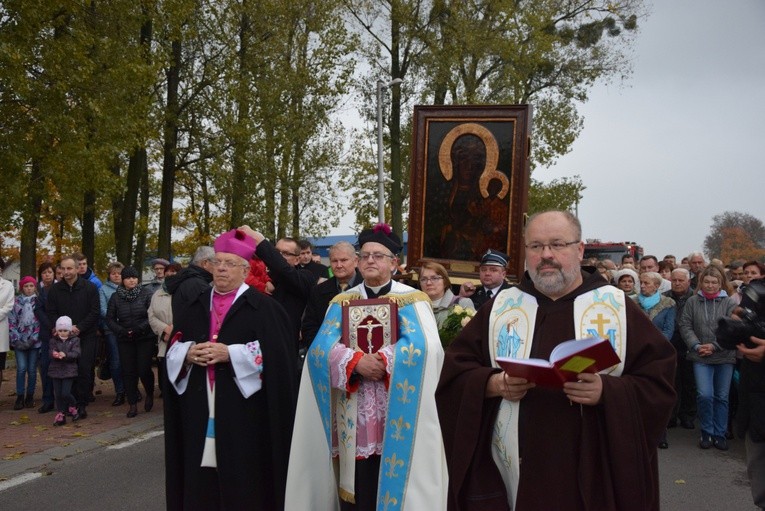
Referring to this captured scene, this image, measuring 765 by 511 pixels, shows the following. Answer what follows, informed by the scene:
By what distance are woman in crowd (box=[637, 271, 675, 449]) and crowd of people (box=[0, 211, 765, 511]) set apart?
0.13 feet

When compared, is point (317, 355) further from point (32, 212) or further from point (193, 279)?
point (32, 212)

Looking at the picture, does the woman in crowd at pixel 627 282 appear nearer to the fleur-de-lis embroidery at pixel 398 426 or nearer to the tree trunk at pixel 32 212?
the fleur-de-lis embroidery at pixel 398 426

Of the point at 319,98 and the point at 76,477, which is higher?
the point at 319,98

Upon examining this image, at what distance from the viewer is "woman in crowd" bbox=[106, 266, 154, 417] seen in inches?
444

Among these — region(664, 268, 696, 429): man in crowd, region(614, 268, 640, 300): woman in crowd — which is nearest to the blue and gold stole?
region(614, 268, 640, 300): woman in crowd

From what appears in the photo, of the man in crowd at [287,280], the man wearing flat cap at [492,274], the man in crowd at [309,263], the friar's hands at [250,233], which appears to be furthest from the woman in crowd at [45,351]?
the friar's hands at [250,233]

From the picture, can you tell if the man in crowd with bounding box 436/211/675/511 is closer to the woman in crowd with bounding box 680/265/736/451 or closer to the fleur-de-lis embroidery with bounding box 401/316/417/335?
the fleur-de-lis embroidery with bounding box 401/316/417/335

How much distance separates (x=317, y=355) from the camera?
5418 millimetres

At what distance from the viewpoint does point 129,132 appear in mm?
18156

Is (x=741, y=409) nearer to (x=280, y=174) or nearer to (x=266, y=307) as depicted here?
(x=266, y=307)

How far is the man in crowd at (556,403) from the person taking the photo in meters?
3.41

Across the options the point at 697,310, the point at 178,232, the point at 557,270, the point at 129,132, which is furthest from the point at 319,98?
the point at 557,270

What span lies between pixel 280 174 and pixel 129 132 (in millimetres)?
8261

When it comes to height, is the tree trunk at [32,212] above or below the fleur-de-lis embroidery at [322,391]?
above
